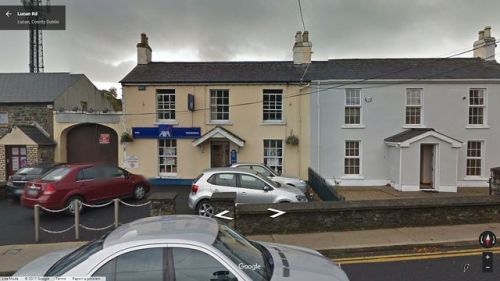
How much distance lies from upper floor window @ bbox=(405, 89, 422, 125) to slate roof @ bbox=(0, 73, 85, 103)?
20500 millimetres

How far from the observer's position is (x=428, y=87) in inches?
640

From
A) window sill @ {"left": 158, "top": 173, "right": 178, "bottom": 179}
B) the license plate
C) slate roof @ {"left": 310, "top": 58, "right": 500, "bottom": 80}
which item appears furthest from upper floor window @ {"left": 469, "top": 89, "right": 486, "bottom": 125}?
the license plate

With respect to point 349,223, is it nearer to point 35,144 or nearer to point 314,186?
point 314,186

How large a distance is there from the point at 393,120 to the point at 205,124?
1024cm

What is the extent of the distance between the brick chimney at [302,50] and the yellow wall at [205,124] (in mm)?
2919

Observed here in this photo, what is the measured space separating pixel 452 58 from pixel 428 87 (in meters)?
4.13

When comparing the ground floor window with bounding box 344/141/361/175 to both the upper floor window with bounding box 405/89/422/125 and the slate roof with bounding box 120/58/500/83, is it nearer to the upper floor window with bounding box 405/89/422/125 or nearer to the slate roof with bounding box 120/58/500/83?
the upper floor window with bounding box 405/89/422/125

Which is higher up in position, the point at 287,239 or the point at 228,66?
the point at 228,66

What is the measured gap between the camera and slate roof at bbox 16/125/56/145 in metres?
16.8

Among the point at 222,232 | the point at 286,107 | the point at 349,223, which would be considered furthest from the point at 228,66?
the point at 222,232

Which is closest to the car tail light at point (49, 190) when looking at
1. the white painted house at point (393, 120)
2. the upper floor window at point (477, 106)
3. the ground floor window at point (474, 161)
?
the white painted house at point (393, 120)

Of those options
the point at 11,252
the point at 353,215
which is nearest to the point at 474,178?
the point at 353,215

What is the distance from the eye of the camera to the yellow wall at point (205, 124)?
1648cm

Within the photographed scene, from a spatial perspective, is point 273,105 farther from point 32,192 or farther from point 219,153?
point 32,192
